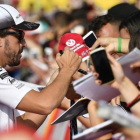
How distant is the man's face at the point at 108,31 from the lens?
15.0ft

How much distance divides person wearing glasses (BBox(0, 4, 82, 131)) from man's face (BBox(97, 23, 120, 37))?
34.3 inches

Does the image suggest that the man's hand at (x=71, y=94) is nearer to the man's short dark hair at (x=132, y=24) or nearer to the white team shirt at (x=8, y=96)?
the white team shirt at (x=8, y=96)

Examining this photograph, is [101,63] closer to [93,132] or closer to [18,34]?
[93,132]

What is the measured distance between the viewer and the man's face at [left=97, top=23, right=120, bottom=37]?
15.0ft

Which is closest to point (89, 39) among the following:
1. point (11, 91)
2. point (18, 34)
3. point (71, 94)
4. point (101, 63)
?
point (71, 94)

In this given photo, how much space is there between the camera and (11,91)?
137 inches

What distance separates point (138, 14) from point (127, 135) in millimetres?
1914

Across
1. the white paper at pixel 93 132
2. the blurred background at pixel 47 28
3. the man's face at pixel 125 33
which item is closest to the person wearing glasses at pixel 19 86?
the man's face at pixel 125 33

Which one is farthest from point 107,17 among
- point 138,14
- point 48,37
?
point 48,37

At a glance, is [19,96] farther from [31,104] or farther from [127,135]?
[127,135]

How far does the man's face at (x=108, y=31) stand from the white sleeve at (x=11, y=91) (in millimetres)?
1362

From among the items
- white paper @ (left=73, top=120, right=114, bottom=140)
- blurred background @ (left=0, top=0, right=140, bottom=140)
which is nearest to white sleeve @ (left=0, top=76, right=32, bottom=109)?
white paper @ (left=73, top=120, right=114, bottom=140)

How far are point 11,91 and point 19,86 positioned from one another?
0.23 ft

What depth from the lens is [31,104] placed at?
3338 mm
